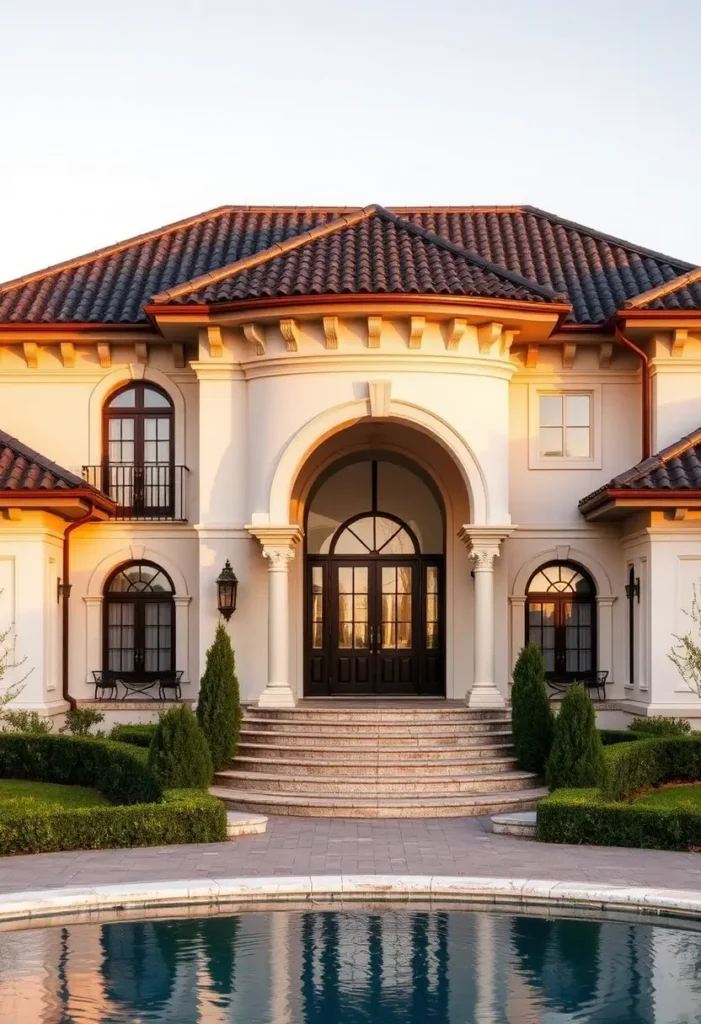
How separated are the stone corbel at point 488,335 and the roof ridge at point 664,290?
2058 mm

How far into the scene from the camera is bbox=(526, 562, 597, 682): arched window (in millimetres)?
23281

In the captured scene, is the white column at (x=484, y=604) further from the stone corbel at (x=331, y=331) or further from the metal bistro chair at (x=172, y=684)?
the metal bistro chair at (x=172, y=684)

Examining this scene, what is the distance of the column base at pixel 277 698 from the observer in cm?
2077

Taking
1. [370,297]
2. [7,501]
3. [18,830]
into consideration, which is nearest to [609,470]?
[370,297]

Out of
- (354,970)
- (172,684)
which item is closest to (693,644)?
(172,684)

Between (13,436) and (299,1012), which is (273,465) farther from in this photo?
(299,1012)

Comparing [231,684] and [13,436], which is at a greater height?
[13,436]

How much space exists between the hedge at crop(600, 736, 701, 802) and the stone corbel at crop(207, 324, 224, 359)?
8.36m

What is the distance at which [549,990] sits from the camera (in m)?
9.85

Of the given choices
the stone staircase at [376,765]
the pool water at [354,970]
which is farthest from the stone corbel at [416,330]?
the pool water at [354,970]

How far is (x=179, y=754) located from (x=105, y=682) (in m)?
6.29

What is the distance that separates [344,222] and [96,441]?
543 cm

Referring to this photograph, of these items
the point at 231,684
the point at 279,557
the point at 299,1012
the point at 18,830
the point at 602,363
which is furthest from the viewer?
the point at 602,363

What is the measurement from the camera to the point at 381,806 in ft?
58.0
